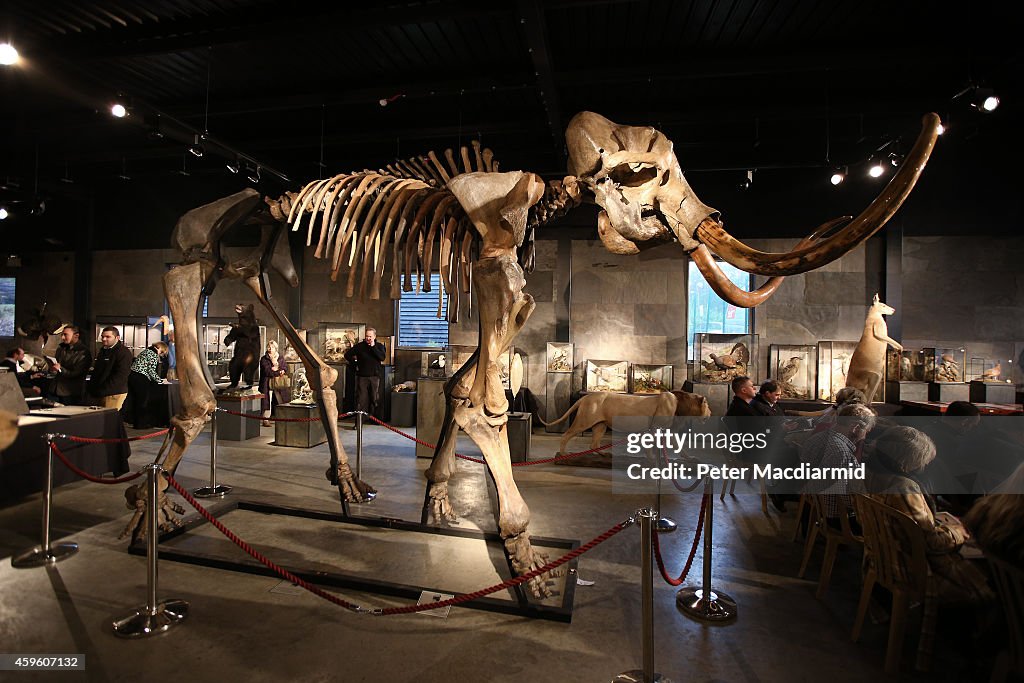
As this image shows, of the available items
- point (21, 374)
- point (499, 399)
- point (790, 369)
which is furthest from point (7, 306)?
point (790, 369)

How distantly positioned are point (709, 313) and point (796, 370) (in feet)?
6.23

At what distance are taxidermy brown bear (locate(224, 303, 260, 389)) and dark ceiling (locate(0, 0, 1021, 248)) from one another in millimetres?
2816

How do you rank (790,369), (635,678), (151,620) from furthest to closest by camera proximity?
(790,369)
(151,620)
(635,678)

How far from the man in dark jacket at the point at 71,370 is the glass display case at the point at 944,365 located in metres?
14.0

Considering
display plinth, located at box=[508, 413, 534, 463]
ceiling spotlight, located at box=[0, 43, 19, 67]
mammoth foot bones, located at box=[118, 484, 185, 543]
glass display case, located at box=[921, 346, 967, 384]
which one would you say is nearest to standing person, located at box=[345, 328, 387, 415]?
display plinth, located at box=[508, 413, 534, 463]

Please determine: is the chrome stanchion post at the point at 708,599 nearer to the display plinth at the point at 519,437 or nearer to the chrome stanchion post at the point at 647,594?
the chrome stanchion post at the point at 647,594

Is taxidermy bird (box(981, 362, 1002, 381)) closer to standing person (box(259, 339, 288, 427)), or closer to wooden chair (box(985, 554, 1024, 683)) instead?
wooden chair (box(985, 554, 1024, 683))

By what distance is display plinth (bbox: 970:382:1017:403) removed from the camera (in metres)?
8.27

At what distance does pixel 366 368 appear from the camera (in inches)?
378

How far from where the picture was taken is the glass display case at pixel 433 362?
1006 centimetres

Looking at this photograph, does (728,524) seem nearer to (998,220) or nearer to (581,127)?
(581,127)

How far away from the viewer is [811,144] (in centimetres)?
941

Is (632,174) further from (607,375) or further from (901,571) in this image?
(607,375)

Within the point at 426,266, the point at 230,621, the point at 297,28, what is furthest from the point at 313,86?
the point at 230,621
